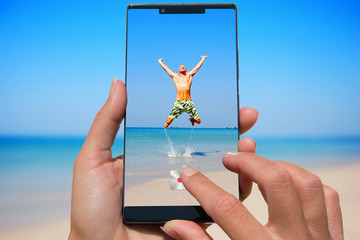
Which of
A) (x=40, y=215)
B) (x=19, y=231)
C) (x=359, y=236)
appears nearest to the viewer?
(x=359, y=236)

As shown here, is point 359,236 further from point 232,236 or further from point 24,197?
point 24,197

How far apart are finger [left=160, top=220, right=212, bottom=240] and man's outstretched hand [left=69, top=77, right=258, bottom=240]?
370 mm

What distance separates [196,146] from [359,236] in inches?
154

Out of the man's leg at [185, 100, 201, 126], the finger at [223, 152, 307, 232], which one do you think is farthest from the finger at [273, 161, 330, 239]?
the man's leg at [185, 100, 201, 126]

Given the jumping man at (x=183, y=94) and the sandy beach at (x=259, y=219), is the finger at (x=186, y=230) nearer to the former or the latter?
the jumping man at (x=183, y=94)

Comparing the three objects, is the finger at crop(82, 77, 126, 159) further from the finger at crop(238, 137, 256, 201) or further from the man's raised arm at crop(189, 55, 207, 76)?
the finger at crop(238, 137, 256, 201)

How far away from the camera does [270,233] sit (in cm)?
97

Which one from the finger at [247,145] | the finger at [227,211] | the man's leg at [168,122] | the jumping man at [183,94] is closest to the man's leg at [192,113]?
the jumping man at [183,94]

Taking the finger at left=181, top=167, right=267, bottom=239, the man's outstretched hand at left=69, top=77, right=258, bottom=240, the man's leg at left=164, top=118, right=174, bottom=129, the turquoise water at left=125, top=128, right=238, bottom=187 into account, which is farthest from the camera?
the man's leg at left=164, top=118, right=174, bottom=129

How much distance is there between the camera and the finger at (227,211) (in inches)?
36.6

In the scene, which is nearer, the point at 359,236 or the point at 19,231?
the point at 359,236

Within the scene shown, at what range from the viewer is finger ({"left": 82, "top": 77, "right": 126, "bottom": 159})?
155cm

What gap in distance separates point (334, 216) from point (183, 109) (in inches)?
44.0

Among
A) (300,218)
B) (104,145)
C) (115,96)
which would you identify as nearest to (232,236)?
(300,218)
